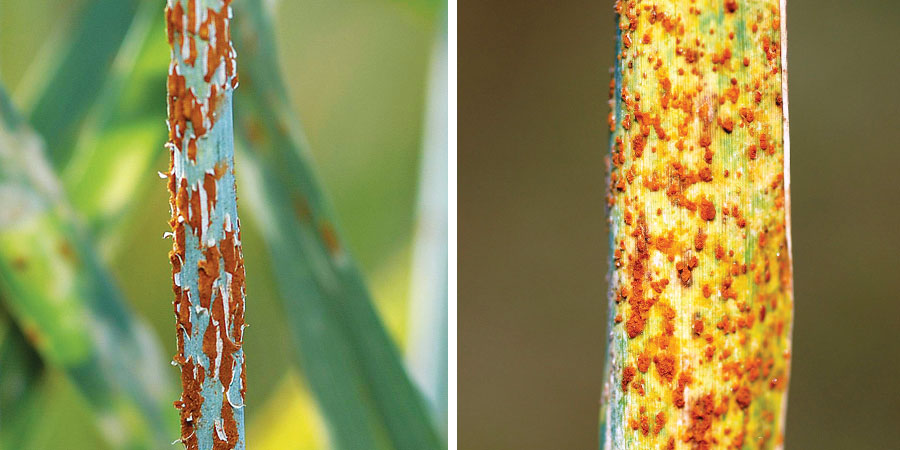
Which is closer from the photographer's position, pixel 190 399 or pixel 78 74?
pixel 190 399

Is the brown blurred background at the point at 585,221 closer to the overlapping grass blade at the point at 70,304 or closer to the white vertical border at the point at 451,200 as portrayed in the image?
the white vertical border at the point at 451,200

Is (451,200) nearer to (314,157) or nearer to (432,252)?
(432,252)

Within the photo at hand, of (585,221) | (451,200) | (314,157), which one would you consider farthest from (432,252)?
(585,221)

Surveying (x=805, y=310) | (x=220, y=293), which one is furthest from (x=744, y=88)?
(x=805, y=310)

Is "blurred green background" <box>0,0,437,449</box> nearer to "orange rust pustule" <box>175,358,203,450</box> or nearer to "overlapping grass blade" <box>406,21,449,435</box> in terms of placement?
"overlapping grass blade" <box>406,21,449,435</box>

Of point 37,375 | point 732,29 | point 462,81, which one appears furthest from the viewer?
point 462,81

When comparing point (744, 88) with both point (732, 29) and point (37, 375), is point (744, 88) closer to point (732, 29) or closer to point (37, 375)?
point (732, 29)

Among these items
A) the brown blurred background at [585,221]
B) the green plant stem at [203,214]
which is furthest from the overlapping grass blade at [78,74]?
the brown blurred background at [585,221]
